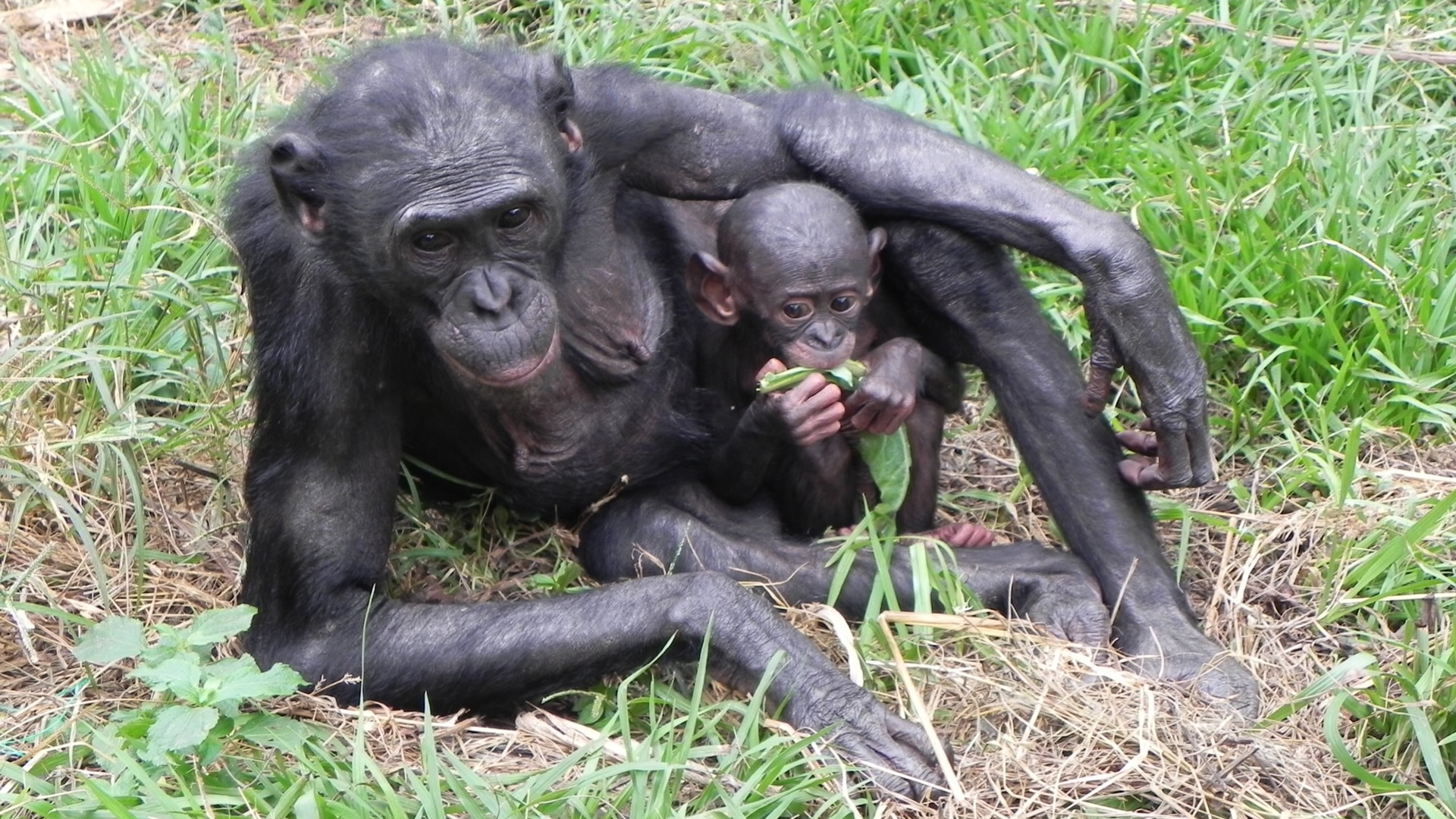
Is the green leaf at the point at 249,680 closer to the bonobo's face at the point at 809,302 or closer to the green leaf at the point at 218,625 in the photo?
the green leaf at the point at 218,625

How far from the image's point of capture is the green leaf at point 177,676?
13.5ft

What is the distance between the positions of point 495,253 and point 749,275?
2.82ft

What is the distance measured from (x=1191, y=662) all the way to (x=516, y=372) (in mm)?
1839

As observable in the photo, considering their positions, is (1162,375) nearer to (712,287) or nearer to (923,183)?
(923,183)

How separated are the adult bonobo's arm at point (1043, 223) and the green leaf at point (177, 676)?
7.14ft

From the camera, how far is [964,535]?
530 cm

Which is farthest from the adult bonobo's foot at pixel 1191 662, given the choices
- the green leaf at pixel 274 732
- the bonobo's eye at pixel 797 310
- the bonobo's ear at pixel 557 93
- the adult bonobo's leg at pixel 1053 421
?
the green leaf at pixel 274 732

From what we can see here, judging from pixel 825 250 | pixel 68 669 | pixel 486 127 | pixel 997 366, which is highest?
pixel 486 127

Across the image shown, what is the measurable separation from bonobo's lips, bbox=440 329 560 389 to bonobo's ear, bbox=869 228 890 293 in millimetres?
1023

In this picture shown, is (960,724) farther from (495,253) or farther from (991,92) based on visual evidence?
(991,92)

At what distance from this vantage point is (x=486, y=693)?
15.1 ft

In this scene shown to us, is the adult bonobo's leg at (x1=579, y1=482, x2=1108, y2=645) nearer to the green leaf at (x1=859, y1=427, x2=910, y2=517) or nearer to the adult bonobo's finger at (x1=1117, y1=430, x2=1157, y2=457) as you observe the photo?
the green leaf at (x1=859, y1=427, x2=910, y2=517)

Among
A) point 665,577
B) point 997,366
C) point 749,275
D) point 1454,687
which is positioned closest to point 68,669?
point 665,577

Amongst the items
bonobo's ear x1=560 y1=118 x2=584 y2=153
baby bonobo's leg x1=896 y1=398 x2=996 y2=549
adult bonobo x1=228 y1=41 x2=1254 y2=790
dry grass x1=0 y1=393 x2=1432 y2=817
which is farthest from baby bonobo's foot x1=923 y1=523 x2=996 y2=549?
bonobo's ear x1=560 y1=118 x2=584 y2=153
